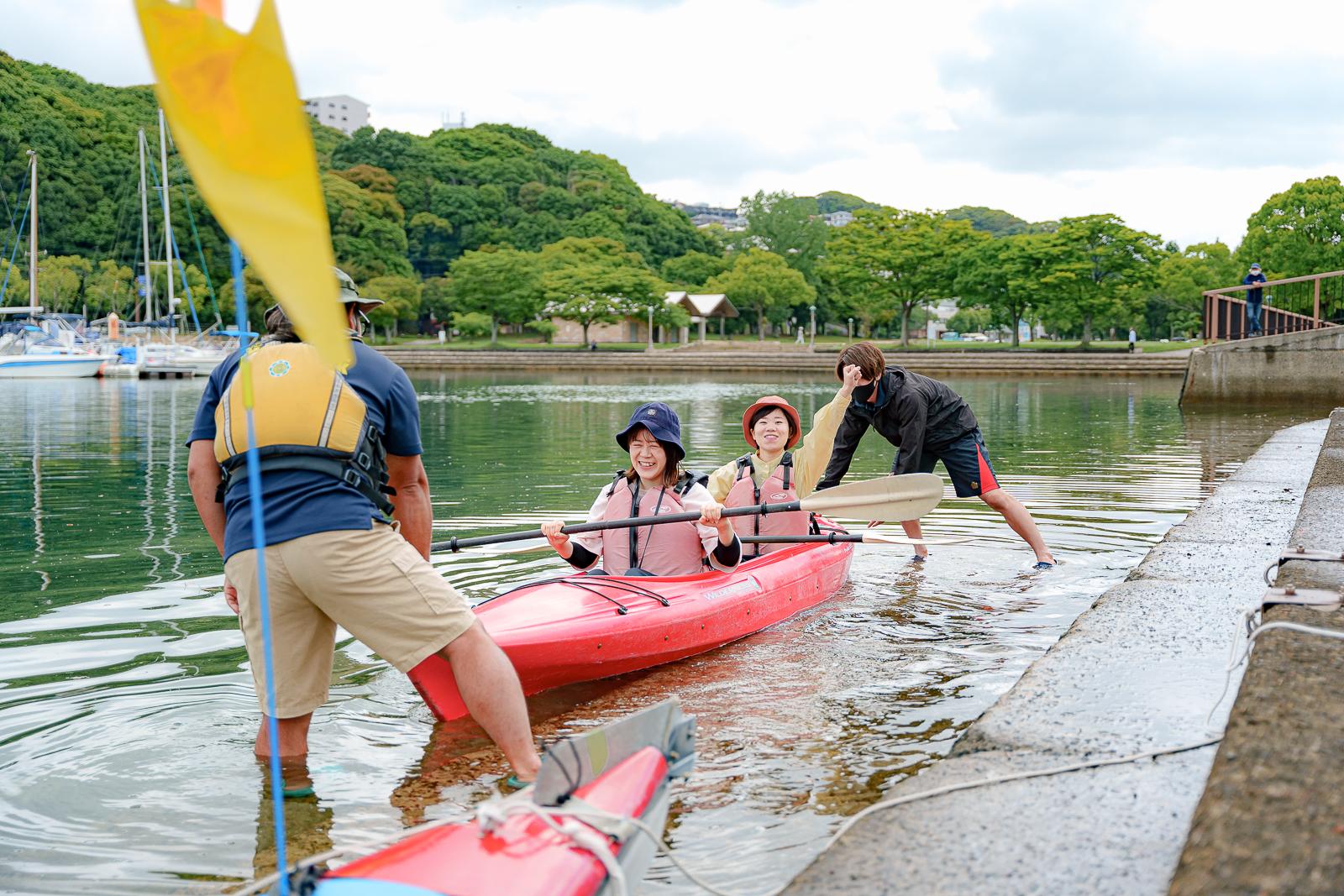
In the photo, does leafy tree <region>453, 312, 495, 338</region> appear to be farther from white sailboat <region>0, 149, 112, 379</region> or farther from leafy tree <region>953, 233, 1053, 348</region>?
leafy tree <region>953, 233, 1053, 348</region>

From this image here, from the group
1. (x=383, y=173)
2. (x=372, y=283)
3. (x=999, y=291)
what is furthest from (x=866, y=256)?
(x=383, y=173)

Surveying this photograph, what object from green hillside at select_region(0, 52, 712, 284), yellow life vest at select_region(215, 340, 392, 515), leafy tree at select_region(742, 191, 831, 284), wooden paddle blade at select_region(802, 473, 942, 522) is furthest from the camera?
leafy tree at select_region(742, 191, 831, 284)

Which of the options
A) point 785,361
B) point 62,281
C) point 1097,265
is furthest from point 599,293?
point 62,281

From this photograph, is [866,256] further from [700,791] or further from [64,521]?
[700,791]

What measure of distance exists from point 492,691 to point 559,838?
1.12m

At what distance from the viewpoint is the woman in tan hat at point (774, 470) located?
7.24 m

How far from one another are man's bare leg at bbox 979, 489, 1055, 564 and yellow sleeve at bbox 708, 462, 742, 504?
79.2 inches

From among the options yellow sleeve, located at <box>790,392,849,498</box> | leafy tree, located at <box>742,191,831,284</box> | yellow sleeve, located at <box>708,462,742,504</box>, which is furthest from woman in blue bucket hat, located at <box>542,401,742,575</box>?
leafy tree, located at <box>742,191,831,284</box>

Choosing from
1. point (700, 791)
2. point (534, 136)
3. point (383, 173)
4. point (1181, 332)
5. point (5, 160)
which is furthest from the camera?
point (534, 136)

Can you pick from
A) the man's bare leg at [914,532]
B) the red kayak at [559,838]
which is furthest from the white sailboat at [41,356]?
the red kayak at [559,838]

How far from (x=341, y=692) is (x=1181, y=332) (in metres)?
87.1

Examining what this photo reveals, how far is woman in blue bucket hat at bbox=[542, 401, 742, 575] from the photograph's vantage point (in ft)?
19.6

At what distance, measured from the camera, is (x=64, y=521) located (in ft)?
35.2

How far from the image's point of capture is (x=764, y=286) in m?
80.9
